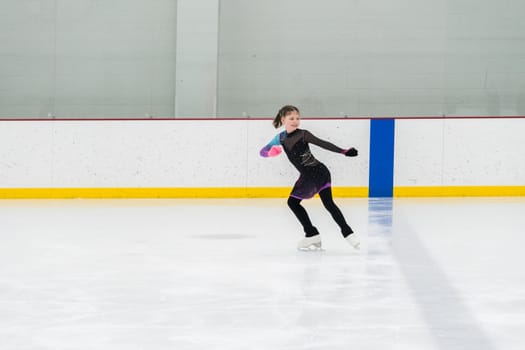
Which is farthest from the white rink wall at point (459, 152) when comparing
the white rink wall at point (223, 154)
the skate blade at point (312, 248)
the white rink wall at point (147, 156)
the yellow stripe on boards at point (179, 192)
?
the skate blade at point (312, 248)

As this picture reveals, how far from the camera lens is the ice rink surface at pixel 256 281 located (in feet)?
13.5

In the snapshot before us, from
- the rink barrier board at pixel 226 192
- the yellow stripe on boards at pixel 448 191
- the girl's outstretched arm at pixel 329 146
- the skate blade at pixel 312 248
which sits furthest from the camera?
the yellow stripe on boards at pixel 448 191

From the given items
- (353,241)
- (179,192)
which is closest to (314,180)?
(353,241)

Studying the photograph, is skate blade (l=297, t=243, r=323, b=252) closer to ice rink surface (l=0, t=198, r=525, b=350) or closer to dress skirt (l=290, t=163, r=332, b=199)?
ice rink surface (l=0, t=198, r=525, b=350)

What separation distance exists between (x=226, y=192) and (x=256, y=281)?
513 centimetres

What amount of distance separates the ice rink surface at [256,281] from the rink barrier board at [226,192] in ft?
3.77

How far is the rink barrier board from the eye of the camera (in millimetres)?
10500

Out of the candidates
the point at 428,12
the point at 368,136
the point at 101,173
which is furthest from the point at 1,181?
the point at 428,12

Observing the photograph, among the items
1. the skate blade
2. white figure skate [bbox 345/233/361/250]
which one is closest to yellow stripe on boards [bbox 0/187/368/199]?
the skate blade

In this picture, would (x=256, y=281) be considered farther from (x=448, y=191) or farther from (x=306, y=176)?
(x=448, y=191)

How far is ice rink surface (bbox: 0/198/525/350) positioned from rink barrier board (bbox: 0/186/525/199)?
1.15m

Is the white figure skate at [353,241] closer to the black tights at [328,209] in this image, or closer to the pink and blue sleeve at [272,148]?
the black tights at [328,209]

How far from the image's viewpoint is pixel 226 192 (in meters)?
10.6

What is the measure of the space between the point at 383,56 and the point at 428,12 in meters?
0.78
